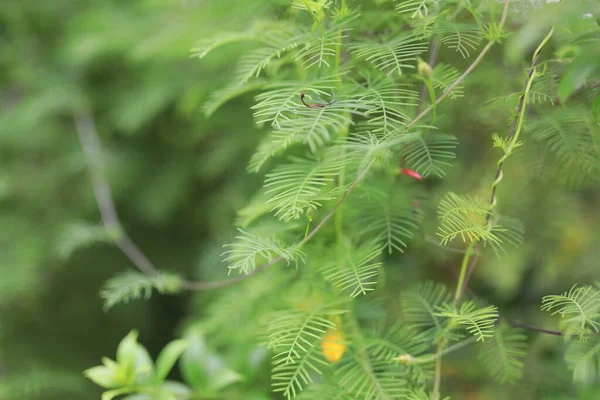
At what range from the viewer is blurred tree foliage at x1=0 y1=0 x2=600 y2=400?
55 cm

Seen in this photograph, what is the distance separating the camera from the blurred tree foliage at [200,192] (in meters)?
0.55

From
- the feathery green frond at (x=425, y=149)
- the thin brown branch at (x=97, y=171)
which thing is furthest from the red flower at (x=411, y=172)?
the thin brown branch at (x=97, y=171)

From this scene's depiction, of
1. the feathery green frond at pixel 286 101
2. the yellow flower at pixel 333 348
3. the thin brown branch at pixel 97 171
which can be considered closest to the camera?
the feathery green frond at pixel 286 101

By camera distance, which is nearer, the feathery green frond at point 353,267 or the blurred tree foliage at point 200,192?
the feathery green frond at point 353,267

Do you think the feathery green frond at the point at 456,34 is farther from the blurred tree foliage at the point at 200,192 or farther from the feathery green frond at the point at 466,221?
the feathery green frond at the point at 466,221

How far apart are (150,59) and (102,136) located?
0.28 m

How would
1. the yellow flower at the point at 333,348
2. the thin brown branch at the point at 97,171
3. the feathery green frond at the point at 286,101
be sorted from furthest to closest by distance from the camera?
the thin brown branch at the point at 97,171 < the yellow flower at the point at 333,348 < the feathery green frond at the point at 286,101

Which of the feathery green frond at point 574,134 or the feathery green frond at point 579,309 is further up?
the feathery green frond at point 574,134

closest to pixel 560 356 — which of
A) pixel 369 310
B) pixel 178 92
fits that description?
pixel 369 310

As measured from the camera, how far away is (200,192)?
1.40 meters

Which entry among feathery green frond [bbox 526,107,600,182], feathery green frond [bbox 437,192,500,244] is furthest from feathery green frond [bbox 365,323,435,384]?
feathery green frond [bbox 526,107,600,182]

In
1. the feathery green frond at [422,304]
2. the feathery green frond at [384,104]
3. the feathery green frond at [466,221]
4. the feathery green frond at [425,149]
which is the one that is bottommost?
the feathery green frond at [422,304]

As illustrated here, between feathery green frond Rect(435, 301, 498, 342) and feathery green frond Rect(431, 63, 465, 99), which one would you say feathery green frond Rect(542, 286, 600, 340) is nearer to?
feathery green frond Rect(435, 301, 498, 342)

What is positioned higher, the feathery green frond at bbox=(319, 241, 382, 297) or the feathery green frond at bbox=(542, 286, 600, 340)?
the feathery green frond at bbox=(319, 241, 382, 297)
